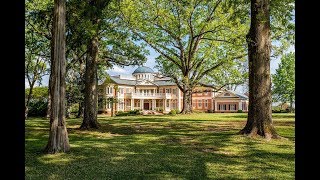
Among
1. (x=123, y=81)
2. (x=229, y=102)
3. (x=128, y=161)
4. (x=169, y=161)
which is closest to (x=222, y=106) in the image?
(x=229, y=102)

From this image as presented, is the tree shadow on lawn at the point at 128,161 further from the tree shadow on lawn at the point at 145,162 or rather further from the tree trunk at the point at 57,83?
the tree trunk at the point at 57,83

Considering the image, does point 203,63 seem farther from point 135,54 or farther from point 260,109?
point 260,109

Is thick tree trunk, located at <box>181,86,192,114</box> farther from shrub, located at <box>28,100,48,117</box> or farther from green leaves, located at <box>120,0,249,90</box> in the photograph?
shrub, located at <box>28,100,48,117</box>

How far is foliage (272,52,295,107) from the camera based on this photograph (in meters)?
54.1

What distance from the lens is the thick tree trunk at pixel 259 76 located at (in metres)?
12.0

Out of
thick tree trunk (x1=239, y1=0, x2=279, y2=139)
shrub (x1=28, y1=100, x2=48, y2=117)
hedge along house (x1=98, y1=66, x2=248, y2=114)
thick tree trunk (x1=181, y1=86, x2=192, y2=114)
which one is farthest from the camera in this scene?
hedge along house (x1=98, y1=66, x2=248, y2=114)

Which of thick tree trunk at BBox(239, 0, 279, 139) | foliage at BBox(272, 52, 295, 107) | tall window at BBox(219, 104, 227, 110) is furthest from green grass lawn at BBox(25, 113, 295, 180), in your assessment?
tall window at BBox(219, 104, 227, 110)

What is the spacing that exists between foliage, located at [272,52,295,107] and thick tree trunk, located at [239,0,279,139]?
1731 inches

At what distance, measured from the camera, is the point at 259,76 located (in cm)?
1223

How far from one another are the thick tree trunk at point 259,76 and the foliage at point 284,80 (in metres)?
44.0

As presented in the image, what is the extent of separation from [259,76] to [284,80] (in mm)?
46828

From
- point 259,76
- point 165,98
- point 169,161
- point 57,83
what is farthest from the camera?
point 165,98

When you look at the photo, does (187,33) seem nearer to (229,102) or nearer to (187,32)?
(187,32)

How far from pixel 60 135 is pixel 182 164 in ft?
12.6
